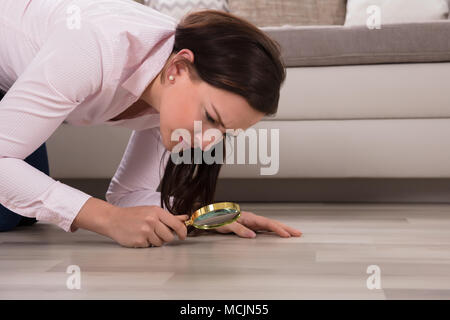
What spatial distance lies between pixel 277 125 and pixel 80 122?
706 mm

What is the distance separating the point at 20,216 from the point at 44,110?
47 centimetres

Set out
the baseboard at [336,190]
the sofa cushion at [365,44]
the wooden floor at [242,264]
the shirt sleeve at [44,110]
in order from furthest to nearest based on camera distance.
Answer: the baseboard at [336,190] < the sofa cushion at [365,44] < the shirt sleeve at [44,110] < the wooden floor at [242,264]

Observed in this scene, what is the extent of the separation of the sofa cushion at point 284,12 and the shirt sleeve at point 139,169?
1.37 metres

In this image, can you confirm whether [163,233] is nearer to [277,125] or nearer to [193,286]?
[193,286]

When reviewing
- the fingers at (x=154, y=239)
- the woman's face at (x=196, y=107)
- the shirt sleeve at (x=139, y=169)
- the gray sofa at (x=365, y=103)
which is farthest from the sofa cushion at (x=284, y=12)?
the fingers at (x=154, y=239)

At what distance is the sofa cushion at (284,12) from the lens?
261cm

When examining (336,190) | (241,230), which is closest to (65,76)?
(241,230)

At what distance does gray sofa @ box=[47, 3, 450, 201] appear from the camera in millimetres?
1731

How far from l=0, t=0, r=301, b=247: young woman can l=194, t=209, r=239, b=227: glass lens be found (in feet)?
0.11

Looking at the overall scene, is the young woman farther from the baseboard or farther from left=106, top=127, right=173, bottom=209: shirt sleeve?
the baseboard

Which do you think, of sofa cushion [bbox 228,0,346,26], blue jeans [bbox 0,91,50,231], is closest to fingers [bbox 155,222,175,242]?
blue jeans [bbox 0,91,50,231]

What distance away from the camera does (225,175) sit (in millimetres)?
1842

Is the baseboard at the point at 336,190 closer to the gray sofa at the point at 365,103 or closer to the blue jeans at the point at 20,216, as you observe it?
the gray sofa at the point at 365,103
